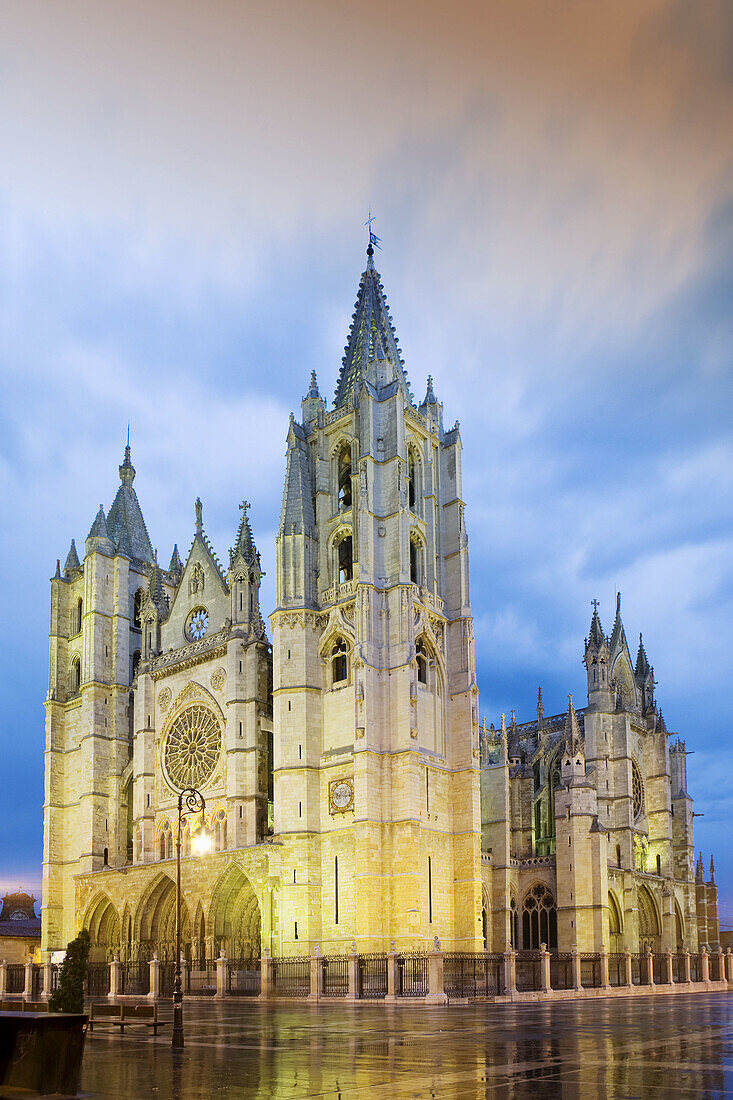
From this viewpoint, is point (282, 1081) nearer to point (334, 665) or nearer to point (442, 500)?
point (334, 665)

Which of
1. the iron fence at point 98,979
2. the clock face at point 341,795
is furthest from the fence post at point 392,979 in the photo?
the iron fence at point 98,979

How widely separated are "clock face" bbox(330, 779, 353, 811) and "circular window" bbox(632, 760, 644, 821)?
22.9m

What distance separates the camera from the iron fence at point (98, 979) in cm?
4353

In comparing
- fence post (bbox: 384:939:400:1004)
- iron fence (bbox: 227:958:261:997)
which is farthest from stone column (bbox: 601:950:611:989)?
iron fence (bbox: 227:958:261:997)

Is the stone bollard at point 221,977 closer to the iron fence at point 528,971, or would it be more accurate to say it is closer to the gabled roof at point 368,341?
the iron fence at point 528,971

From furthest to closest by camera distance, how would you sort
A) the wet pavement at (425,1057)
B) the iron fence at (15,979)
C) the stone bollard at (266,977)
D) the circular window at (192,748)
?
1. the circular window at (192,748)
2. the iron fence at (15,979)
3. the stone bollard at (266,977)
4. the wet pavement at (425,1057)

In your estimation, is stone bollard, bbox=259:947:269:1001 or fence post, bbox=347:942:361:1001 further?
stone bollard, bbox=259:947:269:1001

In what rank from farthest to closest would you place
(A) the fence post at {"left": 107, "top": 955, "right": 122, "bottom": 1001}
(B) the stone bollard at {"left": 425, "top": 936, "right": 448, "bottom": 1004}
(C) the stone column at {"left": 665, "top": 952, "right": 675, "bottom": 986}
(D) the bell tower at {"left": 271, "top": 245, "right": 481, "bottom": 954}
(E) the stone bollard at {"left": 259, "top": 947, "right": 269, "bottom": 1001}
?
(C) the stone column at {"left": 665, "top": 952, "right": 675, "bottom": 986} → (D) the bell tower at {"left": 271, "top": 245, "right": 481, "bottom": 954} → (A) the fence post at {"left": 107, "top": 955, "right": 122, "bottom": 1001} → (E) the stone bollard at {"left": 259, "top": 947, "right": 269, "bottom": 1001} → (B) the stone bollard at {"left": 425, "top": 936, "right": 448, "bottom": 1004}

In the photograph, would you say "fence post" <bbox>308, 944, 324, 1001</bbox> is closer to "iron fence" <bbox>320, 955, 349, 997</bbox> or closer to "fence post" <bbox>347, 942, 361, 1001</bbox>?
"iron fence" <bbox>320, 955, 349, 997</bbox>

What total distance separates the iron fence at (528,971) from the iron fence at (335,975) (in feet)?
29.0

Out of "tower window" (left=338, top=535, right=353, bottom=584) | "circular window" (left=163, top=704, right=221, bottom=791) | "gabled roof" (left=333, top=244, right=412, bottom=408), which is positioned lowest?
"circular window" (left=163, top=704, right=221, bottom=791)

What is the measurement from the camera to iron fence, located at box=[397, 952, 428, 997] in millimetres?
34662

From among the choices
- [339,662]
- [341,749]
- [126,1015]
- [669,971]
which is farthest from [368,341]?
[126,1015]

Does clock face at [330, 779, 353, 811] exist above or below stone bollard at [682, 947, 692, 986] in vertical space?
above
